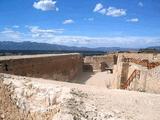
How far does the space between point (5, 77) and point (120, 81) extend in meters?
8.47

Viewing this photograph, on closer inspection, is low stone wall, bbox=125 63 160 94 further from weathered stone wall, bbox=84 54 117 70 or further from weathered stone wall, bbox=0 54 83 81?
weathered stone wall, bbox=84 54 117 70

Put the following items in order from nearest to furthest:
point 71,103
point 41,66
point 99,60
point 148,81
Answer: point 71,103 → point 148,81 → point 41,66 → point 99,60

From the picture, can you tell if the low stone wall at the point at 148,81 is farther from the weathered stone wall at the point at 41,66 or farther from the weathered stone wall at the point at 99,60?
the weathered stone wall at the point at 99,60

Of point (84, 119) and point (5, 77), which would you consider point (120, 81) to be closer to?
point (5, 77)


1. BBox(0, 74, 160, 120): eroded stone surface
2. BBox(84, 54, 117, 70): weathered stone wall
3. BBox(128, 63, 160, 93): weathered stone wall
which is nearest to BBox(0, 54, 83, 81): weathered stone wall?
BBox(84, 54, 117, 70): weathered stone wall

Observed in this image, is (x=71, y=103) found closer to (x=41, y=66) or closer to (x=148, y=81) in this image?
(x=148, y=81)

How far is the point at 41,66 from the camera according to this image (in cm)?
1655

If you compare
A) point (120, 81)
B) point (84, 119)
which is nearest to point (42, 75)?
point (120, 81)

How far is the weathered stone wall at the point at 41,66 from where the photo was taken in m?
12.5

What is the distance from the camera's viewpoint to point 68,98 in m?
4.42

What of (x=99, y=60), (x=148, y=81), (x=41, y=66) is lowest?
(x=99, y=60)

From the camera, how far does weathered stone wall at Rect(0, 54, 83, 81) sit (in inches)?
492

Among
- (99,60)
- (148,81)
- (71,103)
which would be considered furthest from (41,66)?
(99,60)

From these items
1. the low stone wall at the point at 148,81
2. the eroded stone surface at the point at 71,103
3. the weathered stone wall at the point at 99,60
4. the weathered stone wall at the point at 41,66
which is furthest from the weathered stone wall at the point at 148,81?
the weathered stone wall at the point at 99,60
